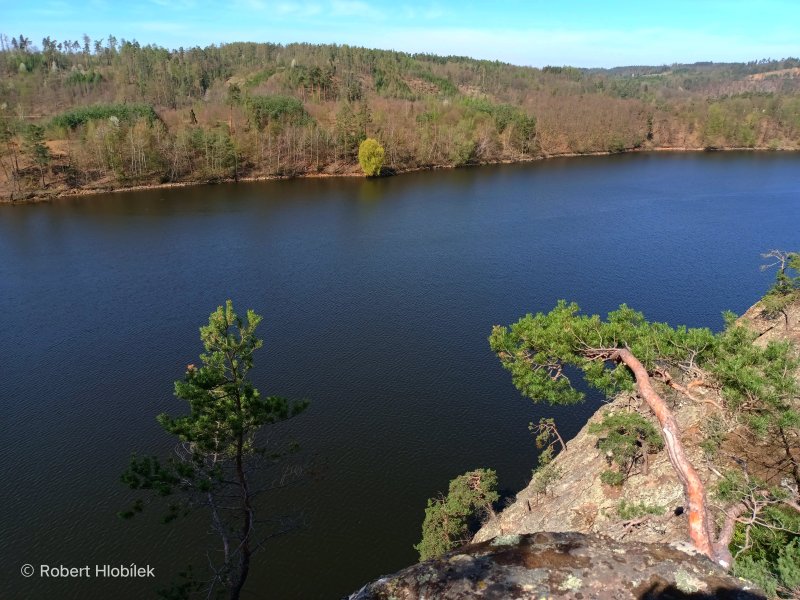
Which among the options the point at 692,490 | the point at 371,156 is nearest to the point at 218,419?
the point at 692,490

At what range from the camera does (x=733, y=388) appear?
8.10 meters

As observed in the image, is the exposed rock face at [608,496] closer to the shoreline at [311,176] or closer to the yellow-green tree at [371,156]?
the yellow-green tree at [371,156]

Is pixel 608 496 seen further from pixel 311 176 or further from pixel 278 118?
pixel 278 118

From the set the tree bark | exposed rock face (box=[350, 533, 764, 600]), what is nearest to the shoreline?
exposed rock face (box=[350, 533, 764, 600])

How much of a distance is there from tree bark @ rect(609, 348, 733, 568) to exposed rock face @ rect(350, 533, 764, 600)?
499 mm

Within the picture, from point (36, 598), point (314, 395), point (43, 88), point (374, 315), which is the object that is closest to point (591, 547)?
point (36, 598)

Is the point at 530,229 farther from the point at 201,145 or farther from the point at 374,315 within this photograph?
the point at 201,145

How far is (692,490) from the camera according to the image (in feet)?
22.2

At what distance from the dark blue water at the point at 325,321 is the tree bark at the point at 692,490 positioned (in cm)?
1147

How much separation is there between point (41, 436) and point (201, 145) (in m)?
57.6

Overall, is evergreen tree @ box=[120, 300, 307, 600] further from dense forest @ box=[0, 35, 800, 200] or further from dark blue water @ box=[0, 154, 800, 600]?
dense forest @ box=[0, 35, 800, 200]

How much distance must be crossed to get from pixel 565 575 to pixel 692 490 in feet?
8.07

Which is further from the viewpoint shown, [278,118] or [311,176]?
[278,118]

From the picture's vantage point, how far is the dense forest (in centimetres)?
6644
